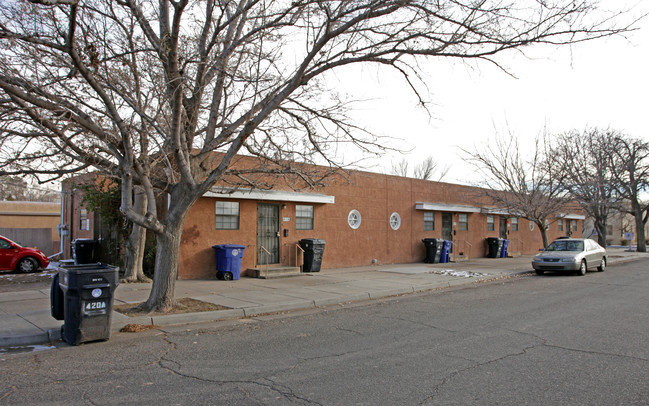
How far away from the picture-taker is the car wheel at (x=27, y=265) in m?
17.2

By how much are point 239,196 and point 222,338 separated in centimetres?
794

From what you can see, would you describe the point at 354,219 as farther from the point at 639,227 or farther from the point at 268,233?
the point at 639,227

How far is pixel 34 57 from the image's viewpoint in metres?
8.90

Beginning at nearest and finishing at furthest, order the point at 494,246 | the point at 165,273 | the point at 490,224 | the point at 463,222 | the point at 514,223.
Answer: the point at 165,273, the point at 463,222, the point at 494,246, the point at 490,224, the point at 514,223

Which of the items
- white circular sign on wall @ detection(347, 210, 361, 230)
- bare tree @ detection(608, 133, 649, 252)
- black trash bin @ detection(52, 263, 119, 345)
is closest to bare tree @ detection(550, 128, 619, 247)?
bare tree @ detection(608, 133, 649, 252)

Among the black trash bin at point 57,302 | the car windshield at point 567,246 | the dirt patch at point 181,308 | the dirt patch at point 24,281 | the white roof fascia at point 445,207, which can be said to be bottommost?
the dirt patch at point 24,281

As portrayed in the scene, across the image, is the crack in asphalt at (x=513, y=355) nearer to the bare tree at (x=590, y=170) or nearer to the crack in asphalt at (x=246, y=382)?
the crack in asphalt at (x=246, y=382)

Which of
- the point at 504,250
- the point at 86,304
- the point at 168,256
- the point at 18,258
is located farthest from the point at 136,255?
the point at 504,250

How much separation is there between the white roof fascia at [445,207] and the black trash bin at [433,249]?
155cm

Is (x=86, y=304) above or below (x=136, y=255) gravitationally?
below

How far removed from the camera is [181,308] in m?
9.52

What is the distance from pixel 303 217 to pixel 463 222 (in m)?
11.2

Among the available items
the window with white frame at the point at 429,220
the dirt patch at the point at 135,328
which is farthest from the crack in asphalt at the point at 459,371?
the window with white frame at the point at 429,220

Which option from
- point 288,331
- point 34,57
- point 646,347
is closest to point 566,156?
point 646,347
